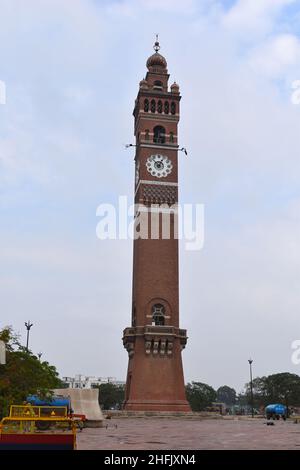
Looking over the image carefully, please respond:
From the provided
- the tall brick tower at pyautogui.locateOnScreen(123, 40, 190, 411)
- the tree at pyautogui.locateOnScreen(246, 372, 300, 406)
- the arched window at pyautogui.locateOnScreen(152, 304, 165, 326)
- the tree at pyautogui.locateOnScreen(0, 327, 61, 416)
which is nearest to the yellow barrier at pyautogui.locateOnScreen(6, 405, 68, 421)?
the tree at pyautogui.locateOnScreen(0, 327, 61, 416)

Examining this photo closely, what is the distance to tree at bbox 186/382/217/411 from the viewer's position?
99.8 meters

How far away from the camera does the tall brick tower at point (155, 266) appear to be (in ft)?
203

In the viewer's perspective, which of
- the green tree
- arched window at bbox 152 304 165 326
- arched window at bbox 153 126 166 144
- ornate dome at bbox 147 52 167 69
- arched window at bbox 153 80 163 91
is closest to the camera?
arched window at bbox 152 304 165 326

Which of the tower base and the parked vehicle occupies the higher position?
the tower base

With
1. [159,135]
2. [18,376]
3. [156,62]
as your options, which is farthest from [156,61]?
[18,376]

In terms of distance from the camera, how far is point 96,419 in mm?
39625

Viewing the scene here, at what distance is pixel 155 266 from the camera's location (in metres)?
66.8

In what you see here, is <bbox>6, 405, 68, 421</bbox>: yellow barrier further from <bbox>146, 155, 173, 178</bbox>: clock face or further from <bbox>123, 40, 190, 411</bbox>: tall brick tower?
<bbox>146, 155, 173, 178</bbox>: clock face

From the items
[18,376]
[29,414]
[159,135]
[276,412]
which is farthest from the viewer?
[159,135]

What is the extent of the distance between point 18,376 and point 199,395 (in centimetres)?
7816

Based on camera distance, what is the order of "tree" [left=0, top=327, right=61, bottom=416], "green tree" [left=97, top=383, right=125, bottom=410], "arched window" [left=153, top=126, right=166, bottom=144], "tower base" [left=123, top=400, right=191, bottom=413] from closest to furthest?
"tree" [left=0, top=327, right=61, bottom=416]
"tower base" [left=123, top=400, right=191, bottom=413]
"arched window" [left=153, top=126, right=166, bottom=144]
"green tree" [left=97, top=383, right=125, bottom=410]

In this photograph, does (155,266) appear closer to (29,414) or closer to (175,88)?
(175,88)
